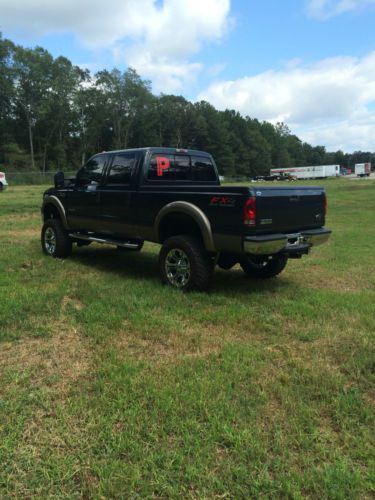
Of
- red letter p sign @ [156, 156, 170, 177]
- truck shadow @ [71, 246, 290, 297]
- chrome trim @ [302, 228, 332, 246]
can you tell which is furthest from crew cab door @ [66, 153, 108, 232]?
chrome trim @ [302, 228, 332, 246]

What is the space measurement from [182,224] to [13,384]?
3496mm

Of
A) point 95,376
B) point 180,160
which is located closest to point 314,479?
point 95,376

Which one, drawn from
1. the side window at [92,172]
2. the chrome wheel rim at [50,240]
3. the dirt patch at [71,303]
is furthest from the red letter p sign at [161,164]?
the chrome wheel rim at [50,240]

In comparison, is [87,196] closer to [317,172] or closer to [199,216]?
[199,216]

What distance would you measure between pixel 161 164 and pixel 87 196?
159 centimetres

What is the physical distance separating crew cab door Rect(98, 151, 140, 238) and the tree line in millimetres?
56254

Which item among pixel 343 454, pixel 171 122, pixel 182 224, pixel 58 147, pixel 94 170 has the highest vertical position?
pixel 171 122

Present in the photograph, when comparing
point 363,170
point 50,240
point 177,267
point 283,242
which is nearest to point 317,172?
point 363,170

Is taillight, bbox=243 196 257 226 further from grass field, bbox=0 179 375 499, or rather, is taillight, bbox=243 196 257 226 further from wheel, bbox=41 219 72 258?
wheel, bbox=41 219 72 258

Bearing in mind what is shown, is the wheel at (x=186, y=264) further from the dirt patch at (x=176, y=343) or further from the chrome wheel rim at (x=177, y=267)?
the dirt patch at (x=176, y=343)

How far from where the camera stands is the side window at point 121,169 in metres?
7.05

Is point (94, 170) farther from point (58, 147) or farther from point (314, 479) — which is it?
point (58, 147)

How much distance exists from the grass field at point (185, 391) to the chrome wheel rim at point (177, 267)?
0.79 ft

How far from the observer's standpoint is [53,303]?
539cm
